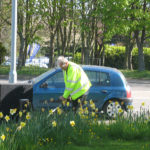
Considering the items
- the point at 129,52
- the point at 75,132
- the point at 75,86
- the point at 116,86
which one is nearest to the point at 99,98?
the point at 116,86

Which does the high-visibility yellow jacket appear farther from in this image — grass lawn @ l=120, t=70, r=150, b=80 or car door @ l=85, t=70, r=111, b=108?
grass lawn @ l=120, t=70, r=150, b=80

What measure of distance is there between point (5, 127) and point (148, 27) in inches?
1029

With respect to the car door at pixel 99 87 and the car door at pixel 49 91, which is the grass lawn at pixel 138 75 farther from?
the car door at pixel 49 91

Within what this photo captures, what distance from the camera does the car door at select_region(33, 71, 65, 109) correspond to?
35.0 ft

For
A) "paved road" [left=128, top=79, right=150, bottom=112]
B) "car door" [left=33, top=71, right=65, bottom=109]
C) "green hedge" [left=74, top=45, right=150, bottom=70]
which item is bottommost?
"paved road" [left=128, top=79, right=150, bottom=112]

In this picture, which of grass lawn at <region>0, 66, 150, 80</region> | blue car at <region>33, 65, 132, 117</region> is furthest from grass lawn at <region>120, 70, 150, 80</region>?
blue car at <region>33, 65, 132, 117</region>

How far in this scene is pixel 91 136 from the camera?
290 inches

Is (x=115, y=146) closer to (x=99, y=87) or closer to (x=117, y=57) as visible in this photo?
(x=99, y=87)

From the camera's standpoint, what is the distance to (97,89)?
10953 millimetres

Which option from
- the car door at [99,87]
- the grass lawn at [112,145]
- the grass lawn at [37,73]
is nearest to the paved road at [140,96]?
the grass lawn at [112,145]

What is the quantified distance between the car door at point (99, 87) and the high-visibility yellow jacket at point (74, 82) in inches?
93.8

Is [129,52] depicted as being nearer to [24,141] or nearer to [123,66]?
[123,66]

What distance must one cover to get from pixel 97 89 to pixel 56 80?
1.11 m

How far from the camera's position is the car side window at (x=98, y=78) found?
1098 centimetres
